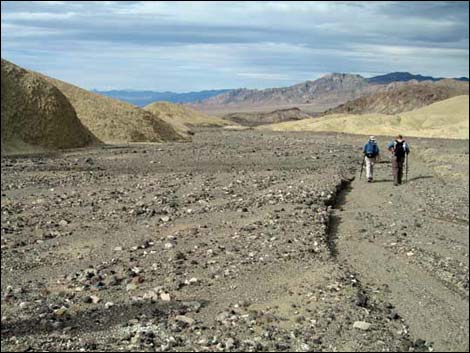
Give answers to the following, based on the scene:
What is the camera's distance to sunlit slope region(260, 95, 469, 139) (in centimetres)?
6600

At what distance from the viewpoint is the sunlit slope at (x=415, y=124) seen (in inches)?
2598

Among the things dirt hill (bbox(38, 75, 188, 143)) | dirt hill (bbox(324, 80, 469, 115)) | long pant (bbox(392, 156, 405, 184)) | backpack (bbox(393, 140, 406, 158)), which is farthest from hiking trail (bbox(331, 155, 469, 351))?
dirt hill (bbox(324, 80, 469, 115))

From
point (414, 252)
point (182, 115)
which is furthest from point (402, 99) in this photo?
point (414, 252)

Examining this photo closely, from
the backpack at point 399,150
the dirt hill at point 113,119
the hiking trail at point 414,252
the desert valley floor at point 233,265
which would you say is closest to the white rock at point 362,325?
the desert valley floor at point 233,265

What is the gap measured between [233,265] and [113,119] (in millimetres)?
34858

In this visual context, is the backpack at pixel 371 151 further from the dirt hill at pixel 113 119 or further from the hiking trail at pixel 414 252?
the dirt hill at pixel 113 119

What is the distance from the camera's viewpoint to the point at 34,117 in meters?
33.9

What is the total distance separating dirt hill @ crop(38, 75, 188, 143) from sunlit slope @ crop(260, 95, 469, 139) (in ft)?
96.8

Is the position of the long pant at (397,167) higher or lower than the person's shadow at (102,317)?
higher

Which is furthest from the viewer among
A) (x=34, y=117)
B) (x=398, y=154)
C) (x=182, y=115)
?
(x=182, y=115)

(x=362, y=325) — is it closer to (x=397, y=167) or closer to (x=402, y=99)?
(x=397, y=167)

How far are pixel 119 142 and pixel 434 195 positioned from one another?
26.2 meters

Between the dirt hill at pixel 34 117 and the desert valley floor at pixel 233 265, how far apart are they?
13.3m

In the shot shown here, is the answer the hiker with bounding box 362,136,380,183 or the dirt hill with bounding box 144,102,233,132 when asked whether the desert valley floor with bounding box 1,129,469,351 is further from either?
the dirt hill with bounding box 144,102,233,132
